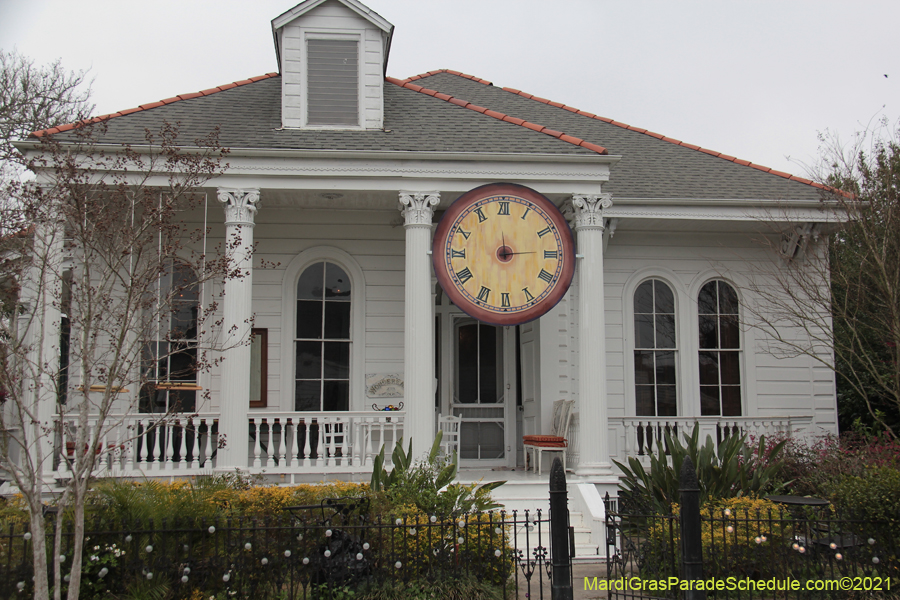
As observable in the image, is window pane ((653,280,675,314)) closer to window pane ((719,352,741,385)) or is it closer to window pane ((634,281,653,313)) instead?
window pane ((634,281,653,313))

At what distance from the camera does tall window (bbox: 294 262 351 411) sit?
496 inches

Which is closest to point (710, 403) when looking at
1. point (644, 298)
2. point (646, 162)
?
point (644, 298)

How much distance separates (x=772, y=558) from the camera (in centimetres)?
694

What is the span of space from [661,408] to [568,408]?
2352 millimetres

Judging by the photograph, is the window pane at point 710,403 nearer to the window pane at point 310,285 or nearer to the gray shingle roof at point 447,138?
the gray shingle roof at point 447,138

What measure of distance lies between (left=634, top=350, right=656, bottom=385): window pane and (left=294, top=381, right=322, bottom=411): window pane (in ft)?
17.6

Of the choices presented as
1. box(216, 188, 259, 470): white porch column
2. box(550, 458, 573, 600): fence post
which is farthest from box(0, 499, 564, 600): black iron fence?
box(216, 188, 259, 470): white porch column

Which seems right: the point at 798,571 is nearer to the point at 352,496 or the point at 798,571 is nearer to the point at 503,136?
the point at 352,496

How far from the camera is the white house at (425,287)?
1074 centimetres

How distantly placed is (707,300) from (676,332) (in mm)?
816

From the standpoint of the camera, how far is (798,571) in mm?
7008

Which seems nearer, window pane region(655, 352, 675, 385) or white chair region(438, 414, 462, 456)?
white chair region(438, 414, 462, 456)

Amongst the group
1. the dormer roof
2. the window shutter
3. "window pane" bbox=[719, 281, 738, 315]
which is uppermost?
the dormer roof

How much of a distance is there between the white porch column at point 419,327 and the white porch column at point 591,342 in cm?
207
